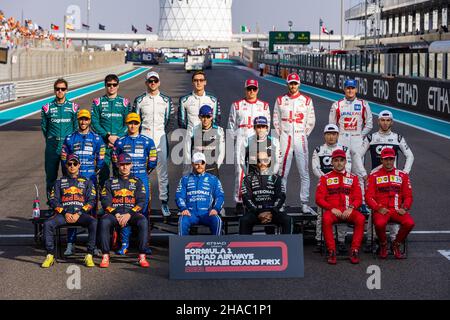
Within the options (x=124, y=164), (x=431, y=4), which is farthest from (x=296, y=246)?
(x=431, y=4)

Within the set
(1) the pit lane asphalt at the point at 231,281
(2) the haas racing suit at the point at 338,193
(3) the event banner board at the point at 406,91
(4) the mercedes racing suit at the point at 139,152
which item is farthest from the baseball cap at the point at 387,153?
(3) the event banner board at the point at 406,91

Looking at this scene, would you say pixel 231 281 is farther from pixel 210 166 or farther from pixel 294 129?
pixel 294 129

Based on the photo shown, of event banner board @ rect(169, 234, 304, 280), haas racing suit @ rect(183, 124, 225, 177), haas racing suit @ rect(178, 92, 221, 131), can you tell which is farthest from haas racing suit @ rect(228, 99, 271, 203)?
event banner board @ rect(169, 234, 304, 280)

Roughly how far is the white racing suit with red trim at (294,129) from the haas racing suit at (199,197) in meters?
2.02

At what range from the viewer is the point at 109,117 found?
40.5ft

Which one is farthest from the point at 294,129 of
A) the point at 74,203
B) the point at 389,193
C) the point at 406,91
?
the point at 406,91

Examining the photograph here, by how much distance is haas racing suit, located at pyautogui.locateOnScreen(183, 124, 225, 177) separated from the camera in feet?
38.4

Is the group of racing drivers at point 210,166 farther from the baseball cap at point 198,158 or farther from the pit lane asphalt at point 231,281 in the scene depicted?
the pit lane asphalt at point 231,281

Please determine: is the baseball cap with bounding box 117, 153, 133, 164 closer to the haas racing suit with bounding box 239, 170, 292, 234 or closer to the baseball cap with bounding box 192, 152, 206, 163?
the baseball cap with bounding box 192, 152, 206, 163

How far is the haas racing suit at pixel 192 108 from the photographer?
485 inches

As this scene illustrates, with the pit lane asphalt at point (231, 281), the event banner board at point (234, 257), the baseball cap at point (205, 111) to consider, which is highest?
the baseball cap at point (205, 111)

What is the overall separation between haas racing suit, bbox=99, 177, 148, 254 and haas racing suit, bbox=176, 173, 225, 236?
500mm

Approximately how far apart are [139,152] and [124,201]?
938 mm

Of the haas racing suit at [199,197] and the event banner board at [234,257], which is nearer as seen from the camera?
the event banner board at [234,257]
